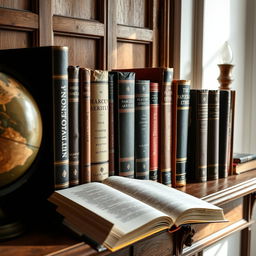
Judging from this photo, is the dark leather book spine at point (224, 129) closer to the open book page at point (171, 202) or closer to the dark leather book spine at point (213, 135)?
the dark leather book spine at point (213, 135)

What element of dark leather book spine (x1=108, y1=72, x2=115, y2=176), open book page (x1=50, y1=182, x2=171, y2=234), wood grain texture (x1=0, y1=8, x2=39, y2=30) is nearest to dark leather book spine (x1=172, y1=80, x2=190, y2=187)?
dark leather book spine (x1=108, y1=72, x2=115, y2=176)

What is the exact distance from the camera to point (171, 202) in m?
0.89

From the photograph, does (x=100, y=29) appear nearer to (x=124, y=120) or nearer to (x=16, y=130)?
(x=124, y=120)

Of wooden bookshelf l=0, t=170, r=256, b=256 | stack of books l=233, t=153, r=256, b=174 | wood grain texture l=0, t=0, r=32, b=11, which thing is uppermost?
wood grain texture l=0, t=0, r=32, b=11

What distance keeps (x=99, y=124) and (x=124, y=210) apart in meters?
0.26

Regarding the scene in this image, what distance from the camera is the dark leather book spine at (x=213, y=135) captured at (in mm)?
1234

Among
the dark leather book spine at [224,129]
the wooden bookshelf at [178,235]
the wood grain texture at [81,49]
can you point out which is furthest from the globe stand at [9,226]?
the dark leather book spine at [224,129]

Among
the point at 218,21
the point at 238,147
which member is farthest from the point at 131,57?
the point at 238,147

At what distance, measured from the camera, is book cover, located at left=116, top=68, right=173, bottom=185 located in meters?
1.10

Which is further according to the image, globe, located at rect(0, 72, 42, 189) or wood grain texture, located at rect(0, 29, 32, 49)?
wood grain texture, located at rect(0, 29, 32, 49)

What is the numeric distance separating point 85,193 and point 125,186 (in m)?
0.12

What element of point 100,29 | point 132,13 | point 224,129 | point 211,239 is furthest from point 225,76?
point 211,239

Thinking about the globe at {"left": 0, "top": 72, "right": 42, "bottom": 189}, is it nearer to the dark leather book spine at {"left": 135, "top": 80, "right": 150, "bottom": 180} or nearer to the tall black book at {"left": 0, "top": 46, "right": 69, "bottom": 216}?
the tall black book at {"left": 0, "top": 46, "right": 69, "bottom": 216}

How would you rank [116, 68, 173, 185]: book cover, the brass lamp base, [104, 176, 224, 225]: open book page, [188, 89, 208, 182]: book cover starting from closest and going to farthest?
[104, 176, 224, 225]: open book page < [116, 68, 173, 185]: book cover < [188, 89, 208, 182]: book cover < the brass lamp base
